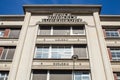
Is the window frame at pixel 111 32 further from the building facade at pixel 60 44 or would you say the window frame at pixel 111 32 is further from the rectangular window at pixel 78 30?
the rectangular window at pixel 78 30

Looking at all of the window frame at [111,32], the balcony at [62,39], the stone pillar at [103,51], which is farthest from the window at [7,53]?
the window frame at [111,32]

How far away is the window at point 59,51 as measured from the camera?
1741 cm

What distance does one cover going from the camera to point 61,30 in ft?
66.7

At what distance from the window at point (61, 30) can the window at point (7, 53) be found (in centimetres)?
365

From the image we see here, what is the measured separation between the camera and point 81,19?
21.2m

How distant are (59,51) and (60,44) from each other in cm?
89

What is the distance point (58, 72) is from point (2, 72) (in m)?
5.01

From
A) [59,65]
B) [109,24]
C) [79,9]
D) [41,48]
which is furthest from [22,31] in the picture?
[109,24]

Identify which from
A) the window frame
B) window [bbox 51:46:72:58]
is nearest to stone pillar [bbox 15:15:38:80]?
window [bbox 51:46:72:58]

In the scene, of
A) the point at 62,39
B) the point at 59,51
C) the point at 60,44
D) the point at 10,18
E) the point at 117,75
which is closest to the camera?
the point at 117,75

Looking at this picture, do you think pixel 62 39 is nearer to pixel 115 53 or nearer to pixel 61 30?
pixel 61 30

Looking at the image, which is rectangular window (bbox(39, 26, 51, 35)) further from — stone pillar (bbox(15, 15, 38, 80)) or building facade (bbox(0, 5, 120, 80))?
stone pillar (bbox(15, 15, 38, 80))

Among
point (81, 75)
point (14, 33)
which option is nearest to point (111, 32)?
point (81, 75)

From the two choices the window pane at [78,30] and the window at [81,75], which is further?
the window pane at [78,30]
